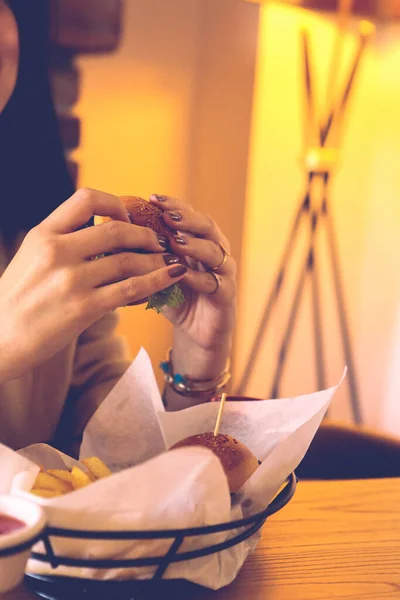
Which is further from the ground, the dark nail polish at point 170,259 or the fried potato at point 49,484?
the dark nail polish at point 170,259

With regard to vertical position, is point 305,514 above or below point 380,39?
below

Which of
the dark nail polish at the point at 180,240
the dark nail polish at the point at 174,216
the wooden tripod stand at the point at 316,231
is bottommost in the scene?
the wooden tripod stand at the point at 316,231

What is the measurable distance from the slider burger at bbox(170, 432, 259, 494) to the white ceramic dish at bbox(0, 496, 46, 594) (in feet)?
0.71

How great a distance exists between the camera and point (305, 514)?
79 centimetres

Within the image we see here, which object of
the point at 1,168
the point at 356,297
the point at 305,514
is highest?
the point at 1,168

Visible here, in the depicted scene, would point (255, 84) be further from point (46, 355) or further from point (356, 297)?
point (46, 355)

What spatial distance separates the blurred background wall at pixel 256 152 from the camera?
2.69 metres

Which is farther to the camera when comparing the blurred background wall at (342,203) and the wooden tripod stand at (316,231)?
the blurred background wall at (342,203)

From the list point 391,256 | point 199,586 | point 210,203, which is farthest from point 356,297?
point 199,586

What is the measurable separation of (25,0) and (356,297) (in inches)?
84.4

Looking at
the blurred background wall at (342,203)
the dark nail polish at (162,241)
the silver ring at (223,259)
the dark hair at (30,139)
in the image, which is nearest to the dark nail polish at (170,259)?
the dark nail polish at (162,241)

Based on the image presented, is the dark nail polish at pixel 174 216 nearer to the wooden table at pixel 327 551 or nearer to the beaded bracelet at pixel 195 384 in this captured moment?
the beaded bracelet at pixel 195 384

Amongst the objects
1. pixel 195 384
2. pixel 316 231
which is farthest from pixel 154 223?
pixel 316 231

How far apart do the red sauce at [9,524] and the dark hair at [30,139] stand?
33.6 inches
